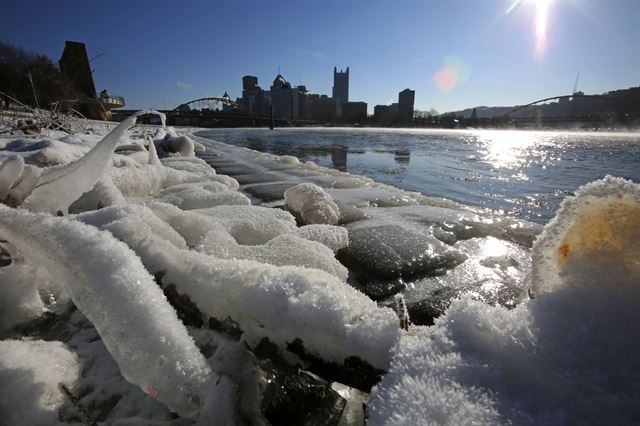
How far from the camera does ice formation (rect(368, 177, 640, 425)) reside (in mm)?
585

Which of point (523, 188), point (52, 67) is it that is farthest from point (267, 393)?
point (52, 67)

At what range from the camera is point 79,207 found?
78.4 inches

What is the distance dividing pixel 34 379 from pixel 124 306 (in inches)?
12.2

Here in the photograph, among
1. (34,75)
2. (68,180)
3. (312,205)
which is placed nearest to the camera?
(68,180)

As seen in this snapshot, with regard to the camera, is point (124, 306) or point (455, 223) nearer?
point (124, 306)

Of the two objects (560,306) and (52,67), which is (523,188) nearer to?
(560,306)

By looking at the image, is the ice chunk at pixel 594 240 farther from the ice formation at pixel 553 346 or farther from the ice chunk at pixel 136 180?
the ice chunk at pixel 136 180

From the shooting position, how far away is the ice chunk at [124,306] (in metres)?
0.76

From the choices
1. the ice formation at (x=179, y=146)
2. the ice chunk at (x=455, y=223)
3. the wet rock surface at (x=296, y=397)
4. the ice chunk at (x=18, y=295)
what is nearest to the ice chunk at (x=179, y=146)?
the ice formation at (x=179, y=146)

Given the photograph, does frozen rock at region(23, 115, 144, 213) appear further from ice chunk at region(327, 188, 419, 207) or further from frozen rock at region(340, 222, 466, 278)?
ice chunk at region(327, 188, 419, 207)

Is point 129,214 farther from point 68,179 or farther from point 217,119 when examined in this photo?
point 217,119

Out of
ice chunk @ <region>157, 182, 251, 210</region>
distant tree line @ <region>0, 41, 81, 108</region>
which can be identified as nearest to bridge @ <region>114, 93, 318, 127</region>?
distant tree line @ <region>0, 41, 81, 108</region>

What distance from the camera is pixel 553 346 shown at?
2.25ft

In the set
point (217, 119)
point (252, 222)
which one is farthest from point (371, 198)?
point (217, 119)
